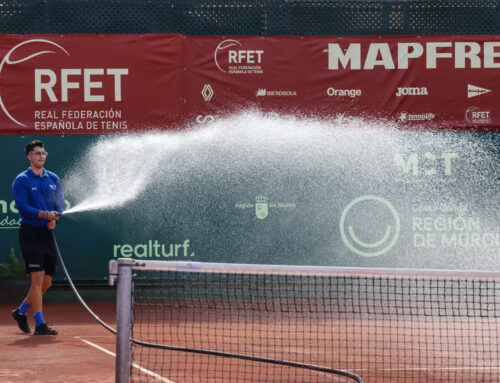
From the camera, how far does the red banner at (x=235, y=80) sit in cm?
971

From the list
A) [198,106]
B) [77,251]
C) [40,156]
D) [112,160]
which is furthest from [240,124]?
[40,156]

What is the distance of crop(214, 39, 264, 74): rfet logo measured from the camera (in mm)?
9781

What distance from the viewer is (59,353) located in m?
6.18

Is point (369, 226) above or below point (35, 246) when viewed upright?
above

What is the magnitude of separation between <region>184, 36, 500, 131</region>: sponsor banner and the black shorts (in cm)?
310

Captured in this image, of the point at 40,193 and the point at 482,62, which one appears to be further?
the point at 482,62

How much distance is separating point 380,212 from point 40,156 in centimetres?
451

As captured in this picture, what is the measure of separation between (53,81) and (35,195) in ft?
9.83

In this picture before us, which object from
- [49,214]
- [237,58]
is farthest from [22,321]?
[237,58]

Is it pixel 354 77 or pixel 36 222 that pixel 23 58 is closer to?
pixel 36 222

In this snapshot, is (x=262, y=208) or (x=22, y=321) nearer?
(x=22, y=321)

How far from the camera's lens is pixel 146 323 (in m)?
7.93

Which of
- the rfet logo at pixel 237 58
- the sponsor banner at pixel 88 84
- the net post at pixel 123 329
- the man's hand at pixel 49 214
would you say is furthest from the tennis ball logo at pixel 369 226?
the net post at pixel 123 329

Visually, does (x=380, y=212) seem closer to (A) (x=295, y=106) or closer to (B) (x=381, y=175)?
(B) (x=381, y=175)
